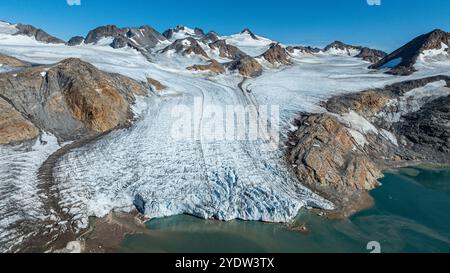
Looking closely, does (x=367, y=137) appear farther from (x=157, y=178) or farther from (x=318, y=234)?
(x=157, y=178)

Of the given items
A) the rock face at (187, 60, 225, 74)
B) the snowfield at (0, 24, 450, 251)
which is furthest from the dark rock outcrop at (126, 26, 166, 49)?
the snowfield at (0, 24, 450, 251)

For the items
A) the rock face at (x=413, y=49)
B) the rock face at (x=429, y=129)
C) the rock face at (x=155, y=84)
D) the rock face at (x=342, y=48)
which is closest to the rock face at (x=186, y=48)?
the rock face at (x=155, y=84)

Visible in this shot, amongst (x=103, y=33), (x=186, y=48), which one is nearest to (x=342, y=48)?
(x=186, y=48)

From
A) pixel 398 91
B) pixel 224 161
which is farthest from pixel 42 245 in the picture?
pixel 398 91

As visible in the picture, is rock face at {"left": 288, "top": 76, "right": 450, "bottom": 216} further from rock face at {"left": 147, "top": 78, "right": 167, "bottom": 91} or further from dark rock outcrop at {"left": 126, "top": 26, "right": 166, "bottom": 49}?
dark rock outcrop at {"left": 126, "top": 26, "right": 166, "bottom": 49}

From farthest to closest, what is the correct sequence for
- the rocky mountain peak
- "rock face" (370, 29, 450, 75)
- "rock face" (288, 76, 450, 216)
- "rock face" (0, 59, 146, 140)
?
1. the rocky mountain peak
2. "rock face" (370, 29, 450, 75)
3. "rock face" (0, 59, 146, 140)
4. "rock face" (288, 76, 450, 216)

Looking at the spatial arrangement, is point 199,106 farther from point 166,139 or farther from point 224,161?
point 224,161

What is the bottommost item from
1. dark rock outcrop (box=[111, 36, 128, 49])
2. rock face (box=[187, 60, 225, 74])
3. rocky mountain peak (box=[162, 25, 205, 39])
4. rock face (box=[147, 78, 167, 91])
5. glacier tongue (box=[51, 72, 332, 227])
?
glacier tongue (box=[51, 72, 332, 227])
